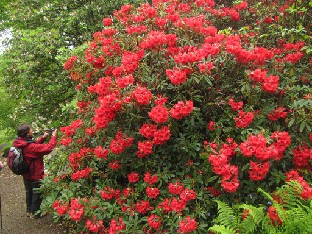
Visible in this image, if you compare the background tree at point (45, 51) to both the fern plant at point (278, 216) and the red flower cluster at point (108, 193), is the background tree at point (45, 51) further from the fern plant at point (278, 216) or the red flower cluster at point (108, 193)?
the fern plant at point (278, 216)

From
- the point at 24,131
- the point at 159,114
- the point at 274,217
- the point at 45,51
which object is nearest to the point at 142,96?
the point at 159,114

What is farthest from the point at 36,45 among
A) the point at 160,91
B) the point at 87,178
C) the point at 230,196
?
the point at 230,196

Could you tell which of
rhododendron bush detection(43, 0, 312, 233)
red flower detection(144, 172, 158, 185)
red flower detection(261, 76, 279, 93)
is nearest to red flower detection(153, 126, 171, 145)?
rhododendron bush detection(43, 0, 312, 233)

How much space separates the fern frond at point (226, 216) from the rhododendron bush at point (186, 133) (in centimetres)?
19

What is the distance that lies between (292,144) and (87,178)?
7.60ft

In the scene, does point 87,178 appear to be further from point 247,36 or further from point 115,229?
point 247,36

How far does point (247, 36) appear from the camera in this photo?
14.0 feet

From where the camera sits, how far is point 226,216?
2705 mm

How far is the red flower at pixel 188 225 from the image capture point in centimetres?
274

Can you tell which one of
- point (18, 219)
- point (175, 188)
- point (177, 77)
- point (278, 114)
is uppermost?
point (177, 77)

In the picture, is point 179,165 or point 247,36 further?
point 247,36

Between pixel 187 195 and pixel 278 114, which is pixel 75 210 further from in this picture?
pixel 278 114

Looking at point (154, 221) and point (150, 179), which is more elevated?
point (150, 179)

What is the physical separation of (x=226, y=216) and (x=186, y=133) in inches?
34.8
